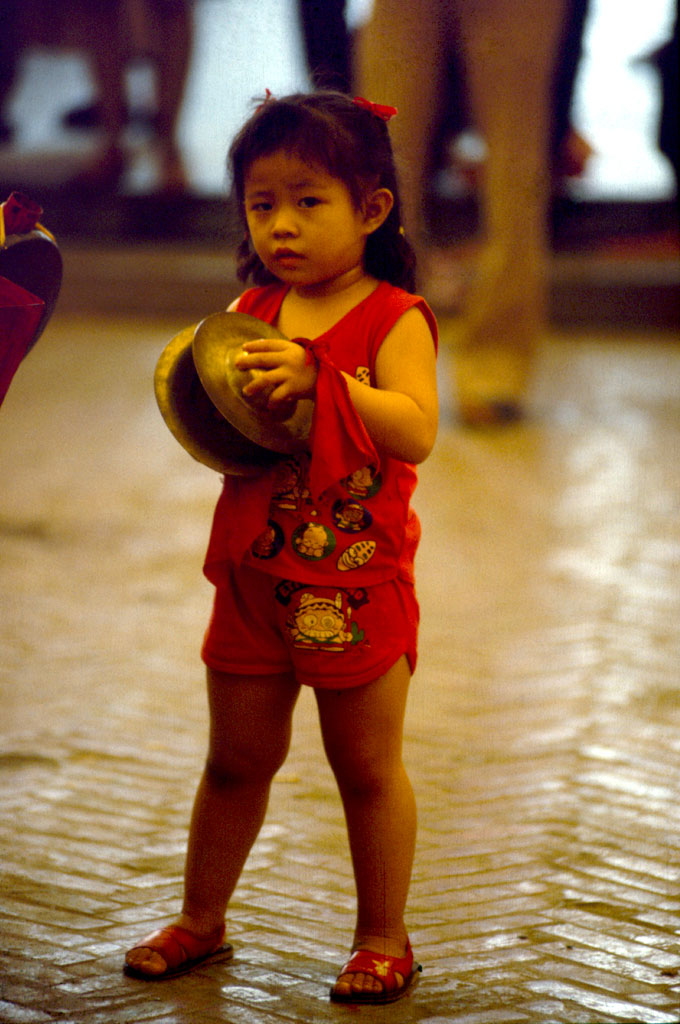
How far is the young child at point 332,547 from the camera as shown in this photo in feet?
6.09

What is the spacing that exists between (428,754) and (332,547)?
117cm

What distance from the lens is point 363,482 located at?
191cm

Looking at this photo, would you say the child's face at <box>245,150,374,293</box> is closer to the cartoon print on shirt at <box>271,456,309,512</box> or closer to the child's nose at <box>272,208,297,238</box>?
the child's nose at <box>272,208,297,238</box>

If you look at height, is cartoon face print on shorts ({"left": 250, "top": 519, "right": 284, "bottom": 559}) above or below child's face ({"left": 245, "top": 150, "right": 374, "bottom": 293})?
below

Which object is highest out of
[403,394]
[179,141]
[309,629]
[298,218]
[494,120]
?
[179,141]

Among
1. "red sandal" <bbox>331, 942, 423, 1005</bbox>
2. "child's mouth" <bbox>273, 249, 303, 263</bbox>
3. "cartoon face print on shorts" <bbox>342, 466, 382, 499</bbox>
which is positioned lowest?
"red sandal" <bbox>331, 942, 423, 1005</bbox>

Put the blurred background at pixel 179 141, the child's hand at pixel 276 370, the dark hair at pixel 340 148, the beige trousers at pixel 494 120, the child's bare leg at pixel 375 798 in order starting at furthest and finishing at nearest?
1. the blurred background at pixel 179 141
2. the beige trousers at pixel 494 120
3. the child's bare leg at pixel 375 798
4. the dark hair at pixel 340 148
5. the child's hand at pixel 276 370

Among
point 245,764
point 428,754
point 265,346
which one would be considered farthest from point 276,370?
point 428,754

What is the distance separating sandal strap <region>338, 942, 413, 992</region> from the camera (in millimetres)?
1963

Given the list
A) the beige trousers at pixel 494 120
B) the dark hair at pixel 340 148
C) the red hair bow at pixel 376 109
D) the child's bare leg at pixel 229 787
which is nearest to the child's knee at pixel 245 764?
the child's bare leg at pixel 229 787

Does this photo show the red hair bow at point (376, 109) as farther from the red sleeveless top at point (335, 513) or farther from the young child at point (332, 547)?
the red sleeveless top at point (335, 513)

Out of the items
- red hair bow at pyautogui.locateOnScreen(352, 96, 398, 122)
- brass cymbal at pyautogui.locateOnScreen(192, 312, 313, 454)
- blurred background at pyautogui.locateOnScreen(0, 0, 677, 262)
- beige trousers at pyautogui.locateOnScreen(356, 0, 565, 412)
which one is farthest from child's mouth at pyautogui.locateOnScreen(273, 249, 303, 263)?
blurred background at pyautogui.locateOnScreen(0, 0, 677, 262)

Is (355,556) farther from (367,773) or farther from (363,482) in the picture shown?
(367,773)

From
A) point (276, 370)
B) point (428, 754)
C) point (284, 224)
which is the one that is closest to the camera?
point (276, 370)
